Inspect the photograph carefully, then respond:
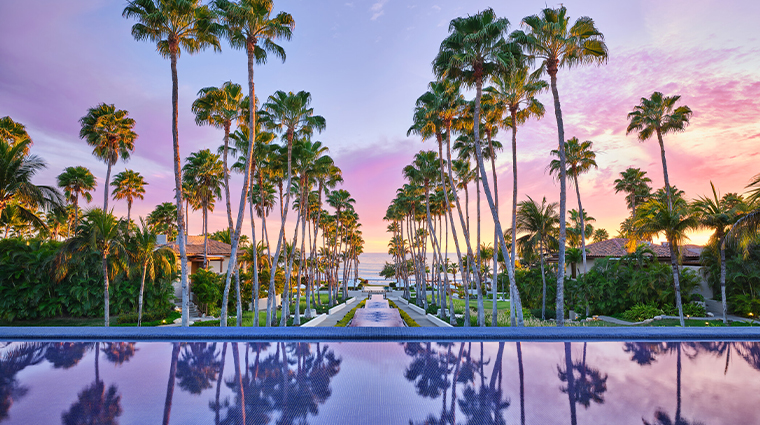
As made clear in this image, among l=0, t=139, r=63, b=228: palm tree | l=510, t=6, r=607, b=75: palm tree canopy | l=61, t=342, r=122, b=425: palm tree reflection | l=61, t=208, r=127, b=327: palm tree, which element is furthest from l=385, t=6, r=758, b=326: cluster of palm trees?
l=0, t=139, r=63, b=228: palm tree

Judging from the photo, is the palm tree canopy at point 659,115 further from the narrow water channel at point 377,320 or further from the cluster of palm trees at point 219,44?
the cluster of palm trees at point 219,44

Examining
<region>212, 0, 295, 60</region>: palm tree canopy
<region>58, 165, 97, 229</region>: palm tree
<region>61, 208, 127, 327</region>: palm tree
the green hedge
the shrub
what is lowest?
the shrub

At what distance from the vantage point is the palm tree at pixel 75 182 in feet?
117

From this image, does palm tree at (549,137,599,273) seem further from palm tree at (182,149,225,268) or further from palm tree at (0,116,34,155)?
palm tree at (0,116,34,155)

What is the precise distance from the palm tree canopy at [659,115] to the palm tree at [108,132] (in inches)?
1585

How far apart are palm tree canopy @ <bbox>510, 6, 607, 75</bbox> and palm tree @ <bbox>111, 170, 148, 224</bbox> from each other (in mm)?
44549

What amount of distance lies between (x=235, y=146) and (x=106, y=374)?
60.3 feet

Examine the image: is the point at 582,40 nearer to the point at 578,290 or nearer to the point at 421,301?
the point at 578,290

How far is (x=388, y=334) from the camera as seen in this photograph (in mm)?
7160

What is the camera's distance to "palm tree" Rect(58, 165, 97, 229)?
35688mm

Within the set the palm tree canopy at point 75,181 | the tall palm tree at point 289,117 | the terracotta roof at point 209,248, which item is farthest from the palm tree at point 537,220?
the palm tree canopy at point 75,181

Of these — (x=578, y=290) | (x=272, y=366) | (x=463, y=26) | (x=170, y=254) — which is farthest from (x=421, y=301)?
(x=272, y=366)

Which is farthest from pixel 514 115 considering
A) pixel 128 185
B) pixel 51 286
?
pixel 128 185

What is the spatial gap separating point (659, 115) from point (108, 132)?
4251cm
